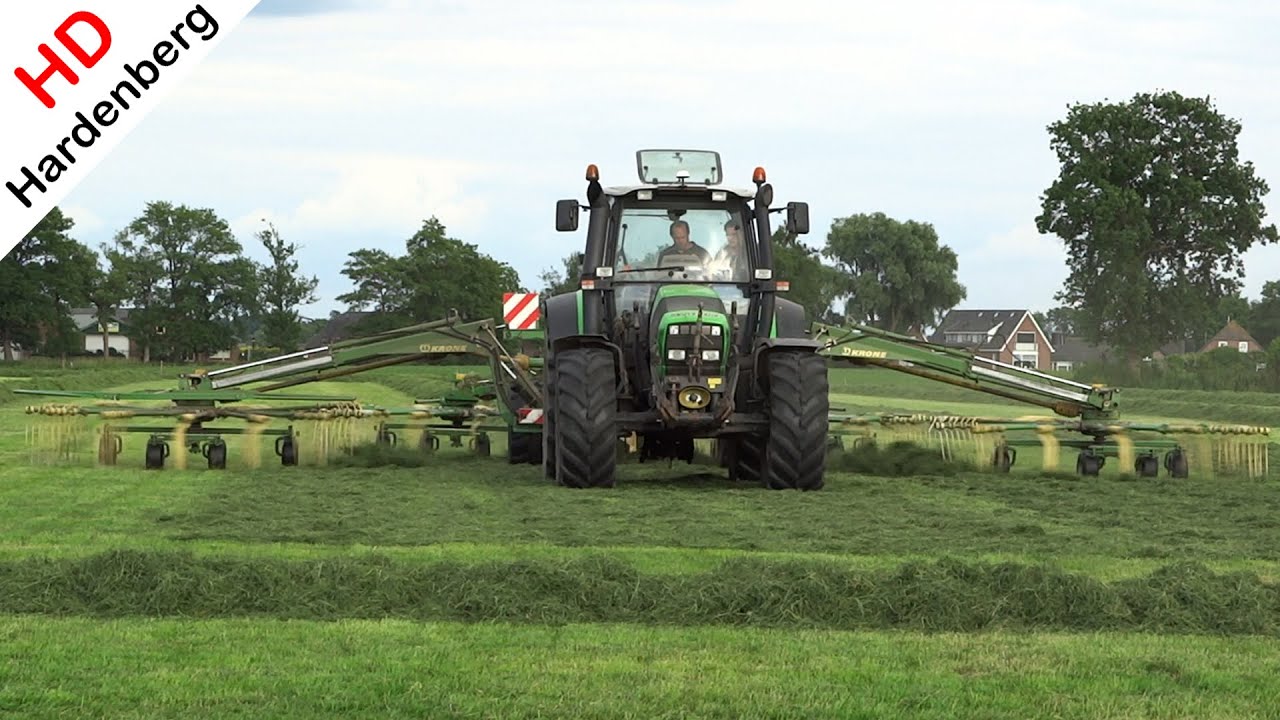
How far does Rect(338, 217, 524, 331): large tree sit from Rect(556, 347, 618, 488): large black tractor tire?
6778cm

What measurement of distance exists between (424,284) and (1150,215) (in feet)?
116

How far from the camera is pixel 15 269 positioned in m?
79.2

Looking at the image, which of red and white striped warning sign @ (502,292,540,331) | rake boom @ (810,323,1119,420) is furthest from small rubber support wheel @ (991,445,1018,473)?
red and white striped warning sign @ (502,292,540,331)

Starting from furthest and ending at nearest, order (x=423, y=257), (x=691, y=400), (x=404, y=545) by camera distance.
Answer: (x=423, y=257), (x=691, y=400), (x=404, y=545)

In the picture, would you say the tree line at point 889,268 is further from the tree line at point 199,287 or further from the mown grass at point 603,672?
the mown grass at point 603,672

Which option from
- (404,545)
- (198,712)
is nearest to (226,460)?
(404,545)

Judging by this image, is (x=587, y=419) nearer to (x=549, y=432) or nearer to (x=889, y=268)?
(x=549, y=432)

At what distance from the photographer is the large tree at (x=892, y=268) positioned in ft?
344

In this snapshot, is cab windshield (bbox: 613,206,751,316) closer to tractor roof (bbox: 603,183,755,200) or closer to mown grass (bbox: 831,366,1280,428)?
tractor roof (bbox: 603,183,755,200)

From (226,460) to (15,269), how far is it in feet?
212

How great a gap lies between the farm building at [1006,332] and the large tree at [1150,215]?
57083mm

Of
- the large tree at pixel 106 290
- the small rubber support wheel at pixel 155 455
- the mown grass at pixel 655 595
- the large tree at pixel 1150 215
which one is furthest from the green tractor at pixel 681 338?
the large tree at pixel 106 290

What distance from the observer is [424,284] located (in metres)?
83.6

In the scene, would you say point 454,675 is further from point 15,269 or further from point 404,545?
point 15,269
